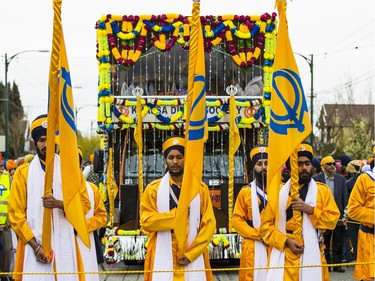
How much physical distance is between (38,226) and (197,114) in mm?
1776

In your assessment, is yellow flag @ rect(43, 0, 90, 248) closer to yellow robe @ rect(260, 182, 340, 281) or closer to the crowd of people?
the crowd of people

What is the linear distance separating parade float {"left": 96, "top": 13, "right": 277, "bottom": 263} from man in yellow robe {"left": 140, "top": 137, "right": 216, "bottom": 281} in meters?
4.59

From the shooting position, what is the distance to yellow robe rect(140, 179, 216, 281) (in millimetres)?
6590

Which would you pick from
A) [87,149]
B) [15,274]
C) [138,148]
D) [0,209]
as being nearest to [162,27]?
[138,148]

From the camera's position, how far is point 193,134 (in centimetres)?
653

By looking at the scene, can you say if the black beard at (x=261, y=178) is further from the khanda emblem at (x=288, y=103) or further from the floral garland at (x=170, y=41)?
the floral garland at (x=170, y=41)

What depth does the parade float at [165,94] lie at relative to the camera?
1157cm

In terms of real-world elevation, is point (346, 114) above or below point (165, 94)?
above

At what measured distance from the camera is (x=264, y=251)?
7.29 m

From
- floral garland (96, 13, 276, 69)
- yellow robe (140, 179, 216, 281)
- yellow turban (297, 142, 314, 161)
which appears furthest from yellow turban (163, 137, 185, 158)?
floral garland (96, 13, 276, 69)

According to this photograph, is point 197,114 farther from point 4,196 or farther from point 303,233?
point 4,196

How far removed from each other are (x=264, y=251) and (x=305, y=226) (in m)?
0.73

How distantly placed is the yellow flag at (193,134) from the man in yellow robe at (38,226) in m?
1.02

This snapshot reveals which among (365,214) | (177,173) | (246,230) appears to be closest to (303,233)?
(246,230)
